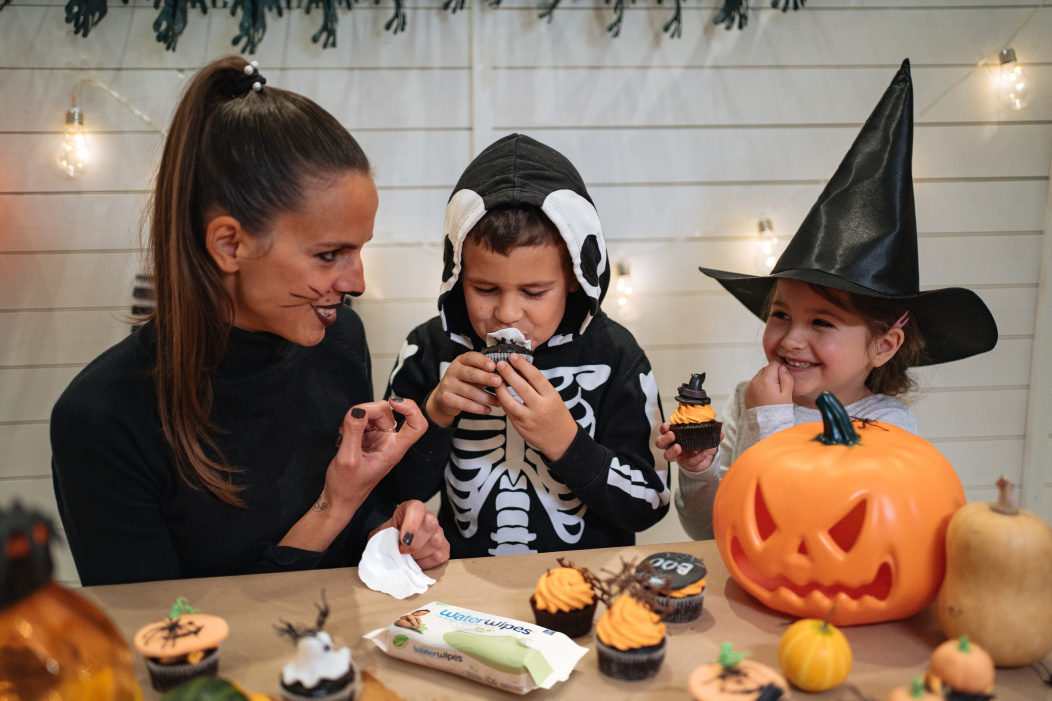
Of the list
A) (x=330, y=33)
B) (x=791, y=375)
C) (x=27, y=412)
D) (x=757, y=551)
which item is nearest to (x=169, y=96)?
(x=330, y=33)

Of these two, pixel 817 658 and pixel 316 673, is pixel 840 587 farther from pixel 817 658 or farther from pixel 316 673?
pixel 316 673

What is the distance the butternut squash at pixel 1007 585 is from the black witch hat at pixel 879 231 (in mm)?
590

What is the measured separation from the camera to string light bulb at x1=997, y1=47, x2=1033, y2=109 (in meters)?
2.34

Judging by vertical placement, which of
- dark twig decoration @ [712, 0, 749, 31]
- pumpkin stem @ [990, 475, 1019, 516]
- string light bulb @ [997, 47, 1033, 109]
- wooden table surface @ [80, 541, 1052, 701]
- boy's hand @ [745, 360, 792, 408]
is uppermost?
dark twig decoration @ [712, 0, 749, 31]

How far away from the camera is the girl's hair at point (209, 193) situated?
3.79 ft

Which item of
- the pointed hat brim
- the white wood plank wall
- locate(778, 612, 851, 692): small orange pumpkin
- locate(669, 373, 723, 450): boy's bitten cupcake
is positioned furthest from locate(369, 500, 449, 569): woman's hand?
the white wood plank wall

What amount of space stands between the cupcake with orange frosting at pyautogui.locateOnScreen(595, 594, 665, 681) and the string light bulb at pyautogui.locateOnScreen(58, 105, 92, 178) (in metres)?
2.17

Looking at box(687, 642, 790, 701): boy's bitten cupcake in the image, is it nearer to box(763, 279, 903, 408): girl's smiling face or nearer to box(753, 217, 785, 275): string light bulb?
box(763, 279, 903, 408): girl's smiling face

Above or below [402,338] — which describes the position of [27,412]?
below

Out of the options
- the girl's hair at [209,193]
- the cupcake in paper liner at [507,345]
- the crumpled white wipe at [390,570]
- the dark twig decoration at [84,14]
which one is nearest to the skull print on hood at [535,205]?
the cupcake in paper liner at [507,345]

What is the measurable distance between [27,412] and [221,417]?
1.46 meters

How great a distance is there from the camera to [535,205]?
1406 millimetres

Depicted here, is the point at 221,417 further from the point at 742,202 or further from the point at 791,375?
the point at 742,202

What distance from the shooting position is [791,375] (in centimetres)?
150
